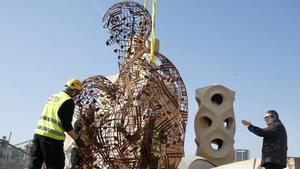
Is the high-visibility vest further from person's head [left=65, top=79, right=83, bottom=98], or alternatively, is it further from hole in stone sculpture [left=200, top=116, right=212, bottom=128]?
hole in stone sculpture [left=200, top=116, right=212, bottom=128]

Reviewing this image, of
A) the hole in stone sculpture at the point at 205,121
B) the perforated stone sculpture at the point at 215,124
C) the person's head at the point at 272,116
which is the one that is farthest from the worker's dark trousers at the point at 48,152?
the hole in stone sculpture at the point at 205,121

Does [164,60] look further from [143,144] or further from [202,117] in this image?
[202,117]

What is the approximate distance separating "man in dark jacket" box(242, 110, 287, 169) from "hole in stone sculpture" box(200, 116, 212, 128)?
1492 centimetres

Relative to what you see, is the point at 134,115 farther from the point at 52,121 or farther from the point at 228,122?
the point at 228,122

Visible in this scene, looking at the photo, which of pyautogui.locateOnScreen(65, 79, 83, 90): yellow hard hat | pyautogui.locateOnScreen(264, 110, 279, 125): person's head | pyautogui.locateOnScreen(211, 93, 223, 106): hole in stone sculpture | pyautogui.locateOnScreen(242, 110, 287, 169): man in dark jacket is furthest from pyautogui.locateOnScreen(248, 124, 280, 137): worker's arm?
pyautogui.locateOnScreen(211, 93, 223, 106): hole in stone sculpture

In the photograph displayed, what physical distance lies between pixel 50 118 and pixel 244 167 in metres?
2.75

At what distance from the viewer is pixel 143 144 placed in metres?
4.05

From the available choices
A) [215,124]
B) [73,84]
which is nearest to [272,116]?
[73,84]

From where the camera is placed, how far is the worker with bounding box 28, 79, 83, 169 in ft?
11.1

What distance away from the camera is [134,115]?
13.4 feet

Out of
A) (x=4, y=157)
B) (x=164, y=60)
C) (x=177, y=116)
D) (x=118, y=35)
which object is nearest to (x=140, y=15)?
(x=118, y=35)

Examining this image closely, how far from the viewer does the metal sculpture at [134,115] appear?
3998mm

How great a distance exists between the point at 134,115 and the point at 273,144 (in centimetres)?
159

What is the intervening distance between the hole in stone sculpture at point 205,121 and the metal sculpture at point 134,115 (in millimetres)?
14255
